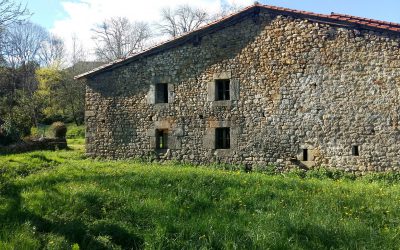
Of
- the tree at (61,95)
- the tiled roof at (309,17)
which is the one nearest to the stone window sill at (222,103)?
the tiled roof at (309,17)

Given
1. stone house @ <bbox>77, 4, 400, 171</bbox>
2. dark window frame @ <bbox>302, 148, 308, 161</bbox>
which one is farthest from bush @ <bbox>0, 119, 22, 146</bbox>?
dark window frame @ <bbox>302, 148, 308, 161</bbox>

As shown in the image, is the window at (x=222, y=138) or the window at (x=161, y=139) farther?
the window at (x=161, y=139)

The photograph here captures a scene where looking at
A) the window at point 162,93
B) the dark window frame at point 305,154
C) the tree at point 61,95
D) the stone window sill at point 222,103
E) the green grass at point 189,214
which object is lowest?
the green grass at point 189,214

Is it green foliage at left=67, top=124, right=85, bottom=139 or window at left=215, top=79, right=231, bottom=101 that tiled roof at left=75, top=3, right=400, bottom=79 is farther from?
green foliage at left=67, top=124, right=85, bottom=139

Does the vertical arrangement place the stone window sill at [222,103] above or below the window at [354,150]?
above

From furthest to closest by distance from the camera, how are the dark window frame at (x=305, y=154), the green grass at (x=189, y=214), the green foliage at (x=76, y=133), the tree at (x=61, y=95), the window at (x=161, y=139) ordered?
1. the tree at (x=61, y=95)
2. the green foliage at (x=76, y=133)
3. the window at (x=161, y=139)
4. the dark window frame at (x=305, y=154)
5. the green grass at (x=189, y=214)

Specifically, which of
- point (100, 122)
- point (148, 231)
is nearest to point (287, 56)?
point (100, 122)

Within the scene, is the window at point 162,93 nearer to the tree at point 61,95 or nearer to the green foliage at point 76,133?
the green foliage at point 76,133

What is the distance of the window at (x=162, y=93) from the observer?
47.6 feet

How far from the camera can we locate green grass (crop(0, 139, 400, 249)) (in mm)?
5312

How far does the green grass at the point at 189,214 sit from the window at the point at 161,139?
5.44 meters

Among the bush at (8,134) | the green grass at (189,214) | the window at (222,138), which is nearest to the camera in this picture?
the green grass at (189,214)

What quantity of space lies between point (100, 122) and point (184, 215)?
971cm

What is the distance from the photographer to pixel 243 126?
43.2 ft
